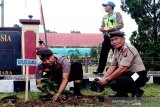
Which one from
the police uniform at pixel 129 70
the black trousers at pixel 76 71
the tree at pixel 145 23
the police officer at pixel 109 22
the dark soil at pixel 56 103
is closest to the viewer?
the dark soil at pixel 56 103

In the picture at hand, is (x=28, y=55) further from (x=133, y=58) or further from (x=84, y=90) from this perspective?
(x=133, y=58)

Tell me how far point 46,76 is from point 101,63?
214cm

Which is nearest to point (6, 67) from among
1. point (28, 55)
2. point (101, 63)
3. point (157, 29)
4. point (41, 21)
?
point (28, 55)

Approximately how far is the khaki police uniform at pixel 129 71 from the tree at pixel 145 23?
5.46m

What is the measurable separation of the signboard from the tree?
3420 millimetres

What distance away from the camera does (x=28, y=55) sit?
10758 millimetres

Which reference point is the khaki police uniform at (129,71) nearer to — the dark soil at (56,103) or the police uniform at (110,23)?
the dark soil at (56,103)

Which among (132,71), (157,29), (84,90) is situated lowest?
(84,90)

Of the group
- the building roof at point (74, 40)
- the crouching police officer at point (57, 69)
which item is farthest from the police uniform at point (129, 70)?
the building roof at point (74, 40)

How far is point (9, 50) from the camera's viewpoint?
10.7 meters

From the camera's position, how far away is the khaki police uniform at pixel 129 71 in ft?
20.8

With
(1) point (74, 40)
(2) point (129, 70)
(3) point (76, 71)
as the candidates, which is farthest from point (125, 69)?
(1) point (74, 40)

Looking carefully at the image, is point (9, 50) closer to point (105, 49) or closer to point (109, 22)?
point (105, 49)

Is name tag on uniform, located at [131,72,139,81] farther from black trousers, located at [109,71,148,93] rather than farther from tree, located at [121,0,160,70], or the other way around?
tree, located at [121,0,160,70]
